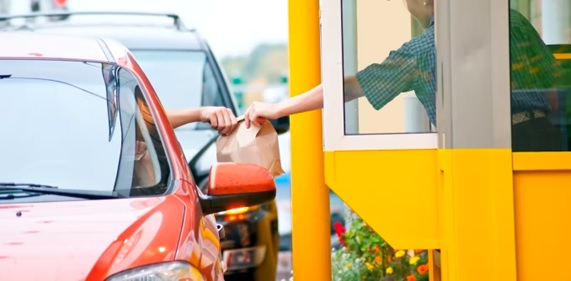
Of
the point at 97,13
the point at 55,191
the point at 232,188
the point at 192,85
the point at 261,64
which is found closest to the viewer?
the point at 55,191

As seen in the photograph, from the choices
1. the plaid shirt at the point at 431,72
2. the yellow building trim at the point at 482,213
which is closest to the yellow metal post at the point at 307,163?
the plaid shirt at the point at 431,72

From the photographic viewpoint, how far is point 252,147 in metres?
6.51

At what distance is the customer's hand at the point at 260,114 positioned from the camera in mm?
6492

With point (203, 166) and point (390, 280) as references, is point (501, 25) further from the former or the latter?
point (203, 166)

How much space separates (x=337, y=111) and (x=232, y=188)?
87cm

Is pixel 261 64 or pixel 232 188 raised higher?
pixel 261 64

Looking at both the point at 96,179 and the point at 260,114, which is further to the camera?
the point at 260,114

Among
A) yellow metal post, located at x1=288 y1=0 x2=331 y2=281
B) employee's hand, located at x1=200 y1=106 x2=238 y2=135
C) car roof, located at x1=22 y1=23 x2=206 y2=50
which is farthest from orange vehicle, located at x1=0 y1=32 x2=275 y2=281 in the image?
car roof, located at x1=22 y1=23 x2=206 y2=50

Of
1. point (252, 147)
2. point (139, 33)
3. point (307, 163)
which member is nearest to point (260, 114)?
point (252, 147)

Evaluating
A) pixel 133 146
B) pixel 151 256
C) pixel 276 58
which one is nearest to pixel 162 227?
pixel 151 256

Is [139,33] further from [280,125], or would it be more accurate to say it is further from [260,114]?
[260,114]

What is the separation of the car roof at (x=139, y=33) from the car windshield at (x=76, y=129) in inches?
170

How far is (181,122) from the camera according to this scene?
6730mm

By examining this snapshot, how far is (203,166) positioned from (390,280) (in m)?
1.41
